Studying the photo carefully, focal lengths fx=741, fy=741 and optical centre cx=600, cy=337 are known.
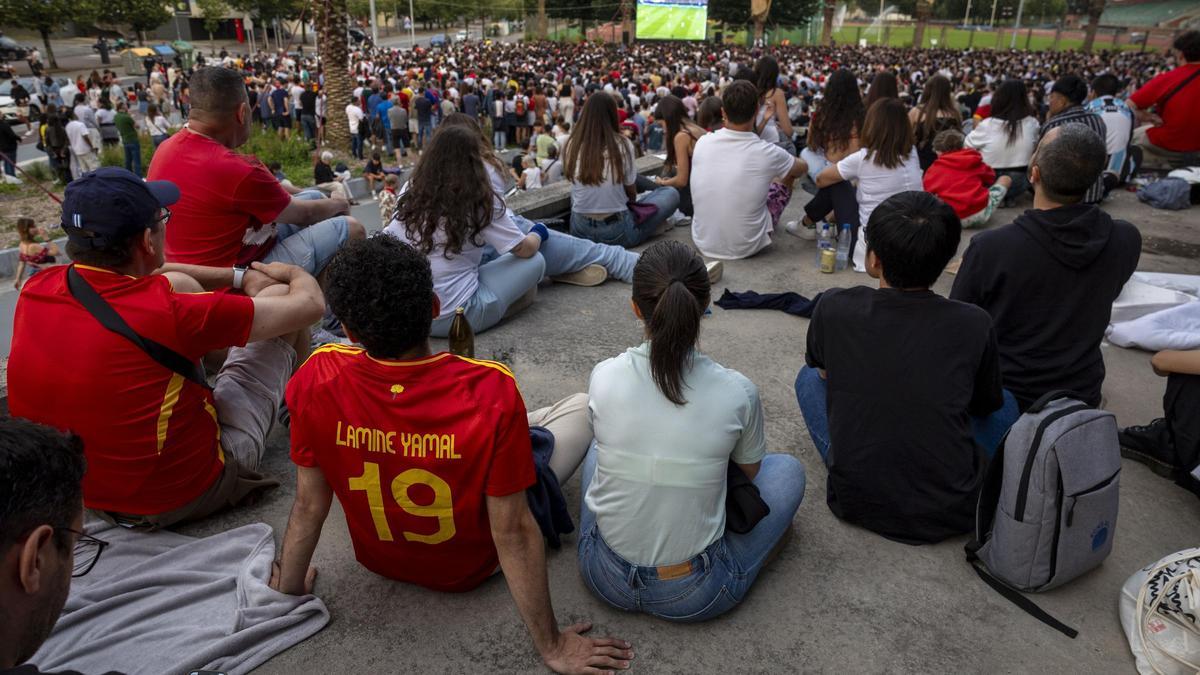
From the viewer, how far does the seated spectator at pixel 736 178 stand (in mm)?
5551

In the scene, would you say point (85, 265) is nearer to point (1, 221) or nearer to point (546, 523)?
point (546, 523)

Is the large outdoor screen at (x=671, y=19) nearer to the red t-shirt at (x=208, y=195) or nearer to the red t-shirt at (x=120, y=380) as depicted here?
the red t-shirt at (x=208, y=195)

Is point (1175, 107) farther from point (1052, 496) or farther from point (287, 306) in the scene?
point (287, 306)

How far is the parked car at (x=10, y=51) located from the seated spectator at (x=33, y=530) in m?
42.7

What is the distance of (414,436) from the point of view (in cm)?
207

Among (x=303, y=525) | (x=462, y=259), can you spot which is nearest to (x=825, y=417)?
(x=303, y=525)

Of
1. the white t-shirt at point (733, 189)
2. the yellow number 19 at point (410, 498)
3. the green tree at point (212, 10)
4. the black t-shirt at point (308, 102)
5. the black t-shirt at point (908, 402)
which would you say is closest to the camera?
the yellow number 19 at point (410, 498)

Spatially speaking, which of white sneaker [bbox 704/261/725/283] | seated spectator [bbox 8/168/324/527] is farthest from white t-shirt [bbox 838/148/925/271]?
seated spectator [bbox 8/168/324/527]

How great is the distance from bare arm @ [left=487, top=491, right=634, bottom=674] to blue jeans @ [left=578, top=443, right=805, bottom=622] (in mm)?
274

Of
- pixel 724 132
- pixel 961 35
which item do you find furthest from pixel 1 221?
pixel 961 35

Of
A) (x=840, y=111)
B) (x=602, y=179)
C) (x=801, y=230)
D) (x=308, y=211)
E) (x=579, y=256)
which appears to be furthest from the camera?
(x=840, y=111)

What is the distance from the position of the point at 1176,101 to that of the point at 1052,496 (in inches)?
290

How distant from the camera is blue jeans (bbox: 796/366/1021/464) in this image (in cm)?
290

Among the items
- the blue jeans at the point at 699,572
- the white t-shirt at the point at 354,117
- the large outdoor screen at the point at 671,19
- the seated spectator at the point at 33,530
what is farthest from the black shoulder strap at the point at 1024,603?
the large outdoor screen at the point at 671,19
